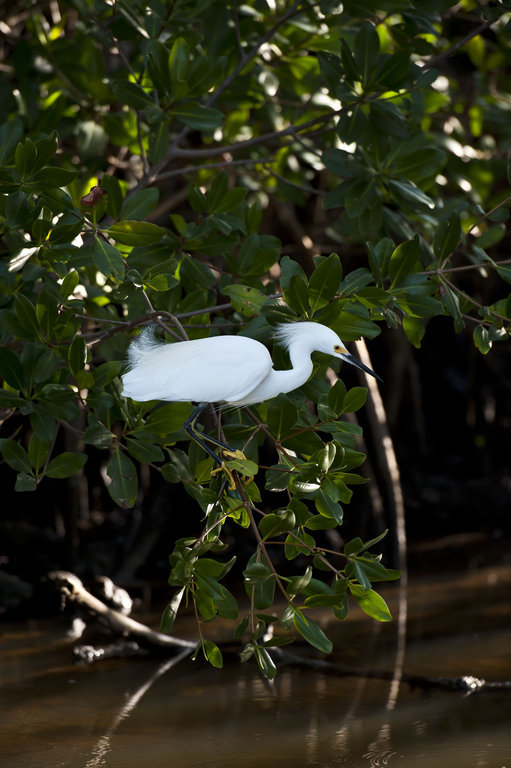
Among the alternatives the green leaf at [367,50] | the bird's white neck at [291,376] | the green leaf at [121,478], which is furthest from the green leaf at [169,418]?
Result: the green leaf at [367,50]

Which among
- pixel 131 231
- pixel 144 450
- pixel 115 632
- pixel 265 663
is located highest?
pixel 131 231

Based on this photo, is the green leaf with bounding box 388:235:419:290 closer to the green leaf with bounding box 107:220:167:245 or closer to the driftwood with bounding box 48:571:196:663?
the green leaf with bounding box 107:220:167:245

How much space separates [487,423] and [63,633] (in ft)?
13.6

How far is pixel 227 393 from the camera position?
6.27 ft

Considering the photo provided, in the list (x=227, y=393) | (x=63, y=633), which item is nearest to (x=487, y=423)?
(x=63, y=633)

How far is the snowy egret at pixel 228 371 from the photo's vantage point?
6.26 ft

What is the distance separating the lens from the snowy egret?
1.91 metres

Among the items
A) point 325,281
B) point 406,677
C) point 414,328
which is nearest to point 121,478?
point 325,281

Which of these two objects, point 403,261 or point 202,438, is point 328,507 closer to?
point 202,438

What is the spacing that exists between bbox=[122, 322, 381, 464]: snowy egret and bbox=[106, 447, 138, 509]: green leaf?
0.33 meters

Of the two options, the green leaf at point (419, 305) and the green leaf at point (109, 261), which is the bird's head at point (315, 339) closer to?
the green leaf at point (419, 305)

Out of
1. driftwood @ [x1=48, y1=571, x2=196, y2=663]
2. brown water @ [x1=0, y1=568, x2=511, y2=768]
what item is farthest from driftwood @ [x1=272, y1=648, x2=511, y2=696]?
driftwood @ [x1=48, y1=571, x2=196, y2=663]

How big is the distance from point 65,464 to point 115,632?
1513mm

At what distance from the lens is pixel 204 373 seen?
1941 mm
